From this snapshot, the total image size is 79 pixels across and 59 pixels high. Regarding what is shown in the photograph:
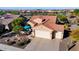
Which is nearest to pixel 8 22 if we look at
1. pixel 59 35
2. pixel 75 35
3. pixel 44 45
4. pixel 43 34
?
pixel 43 34

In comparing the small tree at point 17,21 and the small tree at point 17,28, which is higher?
the small tree at point 17,21

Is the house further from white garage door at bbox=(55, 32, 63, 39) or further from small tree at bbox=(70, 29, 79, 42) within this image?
small tree at bbox=(70, 29, 79, 42)

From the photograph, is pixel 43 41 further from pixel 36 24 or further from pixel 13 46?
pixel 13 46

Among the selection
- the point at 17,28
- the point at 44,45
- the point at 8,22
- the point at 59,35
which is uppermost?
the point at 8,22

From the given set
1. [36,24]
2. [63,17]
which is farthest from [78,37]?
[36,24]

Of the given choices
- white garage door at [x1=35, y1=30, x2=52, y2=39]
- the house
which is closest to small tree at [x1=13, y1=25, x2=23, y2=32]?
the house

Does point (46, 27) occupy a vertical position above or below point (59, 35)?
above

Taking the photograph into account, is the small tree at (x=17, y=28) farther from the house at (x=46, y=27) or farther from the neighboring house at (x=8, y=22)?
the house at (x=46, y=27)

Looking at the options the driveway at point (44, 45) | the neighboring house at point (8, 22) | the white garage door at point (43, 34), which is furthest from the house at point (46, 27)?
the neighboring house at point (8, 22)

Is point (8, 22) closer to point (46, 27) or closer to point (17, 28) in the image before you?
point (17, 28)
